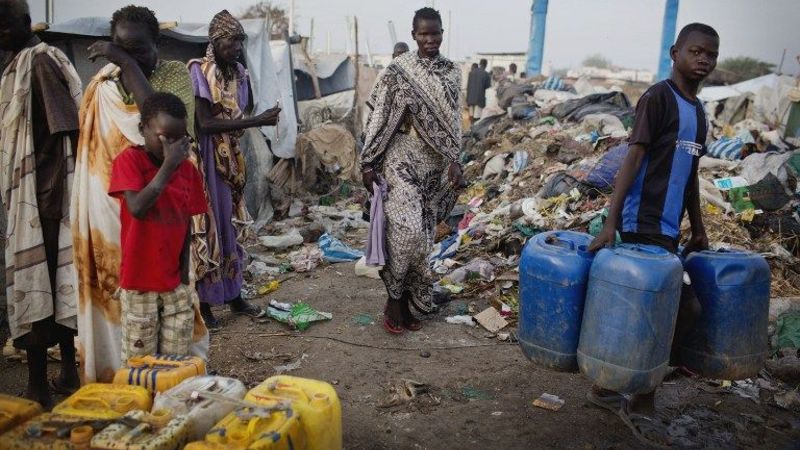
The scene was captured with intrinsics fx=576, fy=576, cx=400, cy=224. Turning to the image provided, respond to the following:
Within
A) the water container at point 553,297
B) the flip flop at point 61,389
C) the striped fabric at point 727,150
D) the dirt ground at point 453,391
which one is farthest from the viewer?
the striped fabric at point 727,150

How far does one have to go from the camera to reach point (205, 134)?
404 cm

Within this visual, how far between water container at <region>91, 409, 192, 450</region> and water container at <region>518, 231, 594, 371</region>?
158cm

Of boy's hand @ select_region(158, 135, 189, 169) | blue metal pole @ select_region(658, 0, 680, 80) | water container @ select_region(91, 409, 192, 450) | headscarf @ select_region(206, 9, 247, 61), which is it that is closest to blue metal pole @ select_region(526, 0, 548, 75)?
blue metal pole @ select_region(658, 0, 680, 80)

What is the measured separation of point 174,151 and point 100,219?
714 millimetres

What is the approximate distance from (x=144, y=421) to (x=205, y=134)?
9.00 feet

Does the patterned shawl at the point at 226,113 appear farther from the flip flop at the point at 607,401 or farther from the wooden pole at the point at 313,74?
the wooden pole at the point at 313,74

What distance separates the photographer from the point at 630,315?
2.33 meters

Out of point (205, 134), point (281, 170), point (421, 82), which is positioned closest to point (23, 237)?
point (205, 134)

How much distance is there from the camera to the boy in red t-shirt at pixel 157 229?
7.70 ft

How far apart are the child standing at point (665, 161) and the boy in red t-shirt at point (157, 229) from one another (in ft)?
6.02

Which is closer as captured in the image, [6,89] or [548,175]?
[6,89]

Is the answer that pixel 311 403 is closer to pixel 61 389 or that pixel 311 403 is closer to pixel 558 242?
pixel 558 242

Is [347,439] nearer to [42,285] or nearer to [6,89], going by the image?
[42,285]

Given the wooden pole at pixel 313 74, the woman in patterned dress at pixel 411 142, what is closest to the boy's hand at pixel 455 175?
the woman in patterned dress at pixel 411 142
